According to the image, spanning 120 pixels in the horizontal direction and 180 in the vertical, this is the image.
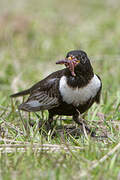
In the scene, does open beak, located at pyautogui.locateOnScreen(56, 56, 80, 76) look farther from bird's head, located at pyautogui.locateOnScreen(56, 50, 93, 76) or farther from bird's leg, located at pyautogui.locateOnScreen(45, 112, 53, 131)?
bird's leg, located at pyautogui.locateOnScreen(45, 112, 53, 131)

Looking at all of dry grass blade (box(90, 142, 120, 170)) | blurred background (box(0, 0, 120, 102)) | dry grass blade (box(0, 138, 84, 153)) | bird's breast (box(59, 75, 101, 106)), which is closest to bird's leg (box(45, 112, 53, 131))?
bird's breast (box(59, 75, 101, 106))

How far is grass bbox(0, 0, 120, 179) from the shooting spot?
2.80m

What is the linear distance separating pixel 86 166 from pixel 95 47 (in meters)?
5.31

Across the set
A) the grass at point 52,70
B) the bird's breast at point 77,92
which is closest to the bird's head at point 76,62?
the bird's breast at point 77,92

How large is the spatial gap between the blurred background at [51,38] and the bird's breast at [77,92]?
5.67ft

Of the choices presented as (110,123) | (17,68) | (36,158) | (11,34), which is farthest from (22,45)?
(36,158)

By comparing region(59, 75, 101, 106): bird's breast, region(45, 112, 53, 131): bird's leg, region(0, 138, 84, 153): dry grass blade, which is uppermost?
region(59, 75, 101, 106): bird's breast

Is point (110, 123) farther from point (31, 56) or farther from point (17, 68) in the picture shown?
point (31, 56)

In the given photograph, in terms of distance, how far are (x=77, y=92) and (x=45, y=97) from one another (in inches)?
17.5

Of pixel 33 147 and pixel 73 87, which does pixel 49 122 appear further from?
pixel 33 147

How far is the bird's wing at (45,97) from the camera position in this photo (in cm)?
384

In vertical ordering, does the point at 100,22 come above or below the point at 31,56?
above

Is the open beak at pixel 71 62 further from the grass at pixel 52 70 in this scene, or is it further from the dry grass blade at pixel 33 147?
the dry grass blade at pixel 33 147

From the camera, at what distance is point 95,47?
7.84 meters
